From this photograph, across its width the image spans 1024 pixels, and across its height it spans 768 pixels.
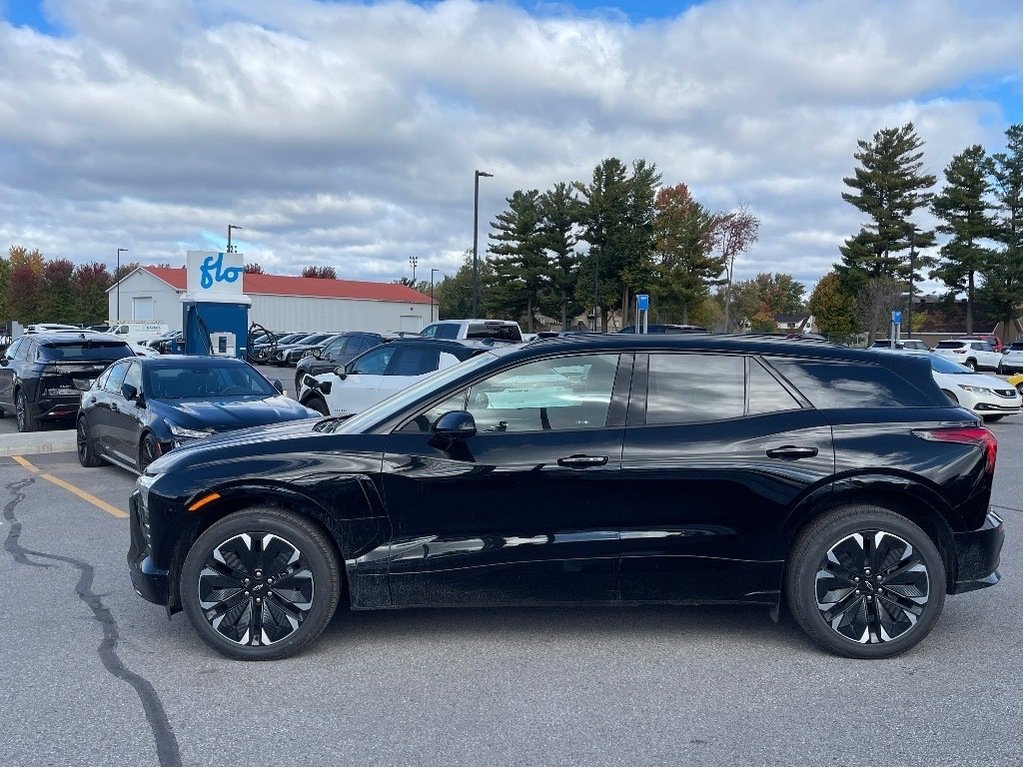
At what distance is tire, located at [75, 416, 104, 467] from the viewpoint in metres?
11.2

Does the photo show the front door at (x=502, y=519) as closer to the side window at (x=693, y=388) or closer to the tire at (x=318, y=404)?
the side window at (x=693, y=388)

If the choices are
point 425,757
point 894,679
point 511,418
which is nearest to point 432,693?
point 425,757

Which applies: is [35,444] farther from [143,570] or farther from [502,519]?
[502,519]

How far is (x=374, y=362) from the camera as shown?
14312 millimetres

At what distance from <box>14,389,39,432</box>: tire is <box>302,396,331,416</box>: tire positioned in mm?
4041

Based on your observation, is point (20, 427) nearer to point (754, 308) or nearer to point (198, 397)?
point (198, 397)

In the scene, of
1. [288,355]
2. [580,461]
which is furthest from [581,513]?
[288,355]

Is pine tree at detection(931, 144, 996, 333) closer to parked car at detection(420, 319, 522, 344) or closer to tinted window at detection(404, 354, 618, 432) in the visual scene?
parked car at detection(420, 319, 522, 344)

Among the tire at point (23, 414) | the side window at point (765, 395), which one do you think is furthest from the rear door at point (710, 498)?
the tire at point (23, 414)

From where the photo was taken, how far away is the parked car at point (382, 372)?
1367 cm

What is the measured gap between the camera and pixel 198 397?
10258 mm

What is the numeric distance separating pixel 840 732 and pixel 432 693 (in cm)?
179

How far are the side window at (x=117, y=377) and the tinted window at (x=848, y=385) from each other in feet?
27.1

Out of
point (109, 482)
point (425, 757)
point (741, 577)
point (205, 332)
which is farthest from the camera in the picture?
point (205, 332)
